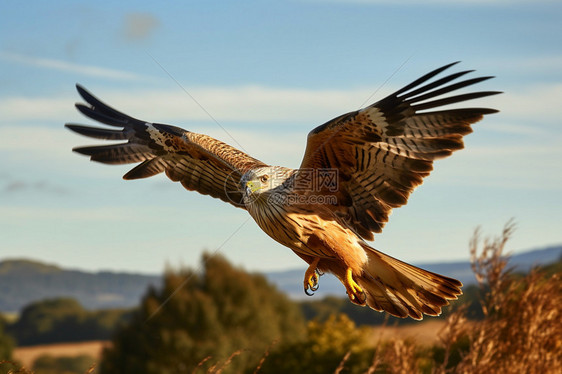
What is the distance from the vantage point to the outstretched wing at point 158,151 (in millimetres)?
7113

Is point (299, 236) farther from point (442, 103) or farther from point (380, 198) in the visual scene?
point (442, 103)

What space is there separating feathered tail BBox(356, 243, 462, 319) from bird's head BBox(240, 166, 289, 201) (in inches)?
44.7

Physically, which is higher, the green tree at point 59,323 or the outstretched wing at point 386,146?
the outstretched wing at point 386,146

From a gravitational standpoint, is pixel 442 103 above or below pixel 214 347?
above

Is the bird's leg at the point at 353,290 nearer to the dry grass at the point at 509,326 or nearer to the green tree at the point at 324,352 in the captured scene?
the dry grass at the point at 509,326

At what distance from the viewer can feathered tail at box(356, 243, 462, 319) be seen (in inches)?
234

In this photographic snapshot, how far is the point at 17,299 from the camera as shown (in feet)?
289

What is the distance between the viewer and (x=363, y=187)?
5.81 metres

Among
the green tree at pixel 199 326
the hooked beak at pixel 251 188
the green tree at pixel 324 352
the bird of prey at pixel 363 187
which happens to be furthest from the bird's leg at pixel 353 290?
the green tree at pixel 199 326

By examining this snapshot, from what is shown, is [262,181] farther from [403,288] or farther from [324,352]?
[324,352]

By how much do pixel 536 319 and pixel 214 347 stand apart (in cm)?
1818

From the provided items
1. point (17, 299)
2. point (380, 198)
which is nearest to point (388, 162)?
point (380, 198)

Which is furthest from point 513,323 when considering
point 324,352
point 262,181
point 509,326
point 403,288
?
point 324,352

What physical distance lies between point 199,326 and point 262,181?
21.4m
